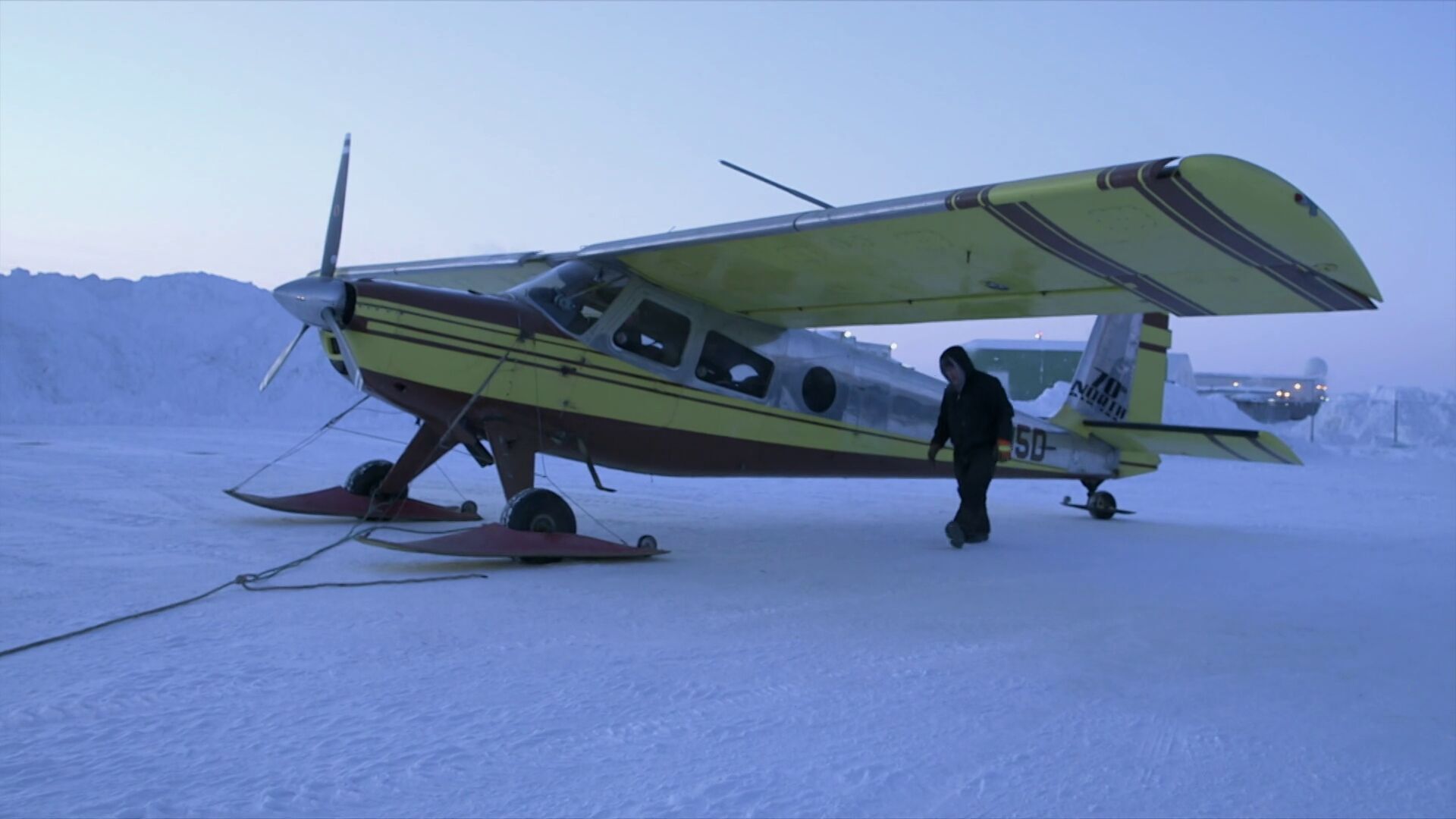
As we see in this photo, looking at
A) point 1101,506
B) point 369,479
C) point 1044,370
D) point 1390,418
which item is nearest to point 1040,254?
point 1101,506

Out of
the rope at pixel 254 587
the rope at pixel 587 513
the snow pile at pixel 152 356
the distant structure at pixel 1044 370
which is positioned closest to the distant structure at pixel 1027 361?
the distant structure at pixel 1044 370

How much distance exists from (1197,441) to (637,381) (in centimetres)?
564

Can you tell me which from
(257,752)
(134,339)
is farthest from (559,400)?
(134,339)

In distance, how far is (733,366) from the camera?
24.3 feet

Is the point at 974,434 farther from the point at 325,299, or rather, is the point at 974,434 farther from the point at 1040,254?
the point at 325,299

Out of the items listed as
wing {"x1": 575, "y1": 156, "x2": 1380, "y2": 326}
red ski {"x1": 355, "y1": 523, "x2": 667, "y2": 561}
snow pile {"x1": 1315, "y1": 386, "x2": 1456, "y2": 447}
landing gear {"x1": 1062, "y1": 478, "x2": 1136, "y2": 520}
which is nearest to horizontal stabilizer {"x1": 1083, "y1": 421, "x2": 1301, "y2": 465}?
landing gear {"x1": 1062, "y1": 478, "x2": 1136, "y2": 520}

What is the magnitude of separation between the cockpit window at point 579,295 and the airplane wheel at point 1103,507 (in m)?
5.71

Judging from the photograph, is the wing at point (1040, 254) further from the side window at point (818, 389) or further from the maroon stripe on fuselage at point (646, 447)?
the maroon stripe on fuselage at point (646, 447)

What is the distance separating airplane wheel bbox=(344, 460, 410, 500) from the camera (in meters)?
7.35

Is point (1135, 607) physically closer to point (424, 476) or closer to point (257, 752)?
point (257, 752)

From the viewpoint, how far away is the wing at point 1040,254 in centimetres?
412

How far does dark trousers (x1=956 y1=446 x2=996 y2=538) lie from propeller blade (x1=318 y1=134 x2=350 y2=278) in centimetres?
477

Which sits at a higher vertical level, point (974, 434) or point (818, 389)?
point (818, 389)

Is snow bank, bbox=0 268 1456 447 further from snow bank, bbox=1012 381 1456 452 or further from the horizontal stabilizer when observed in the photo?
the horizontal stabilizer
